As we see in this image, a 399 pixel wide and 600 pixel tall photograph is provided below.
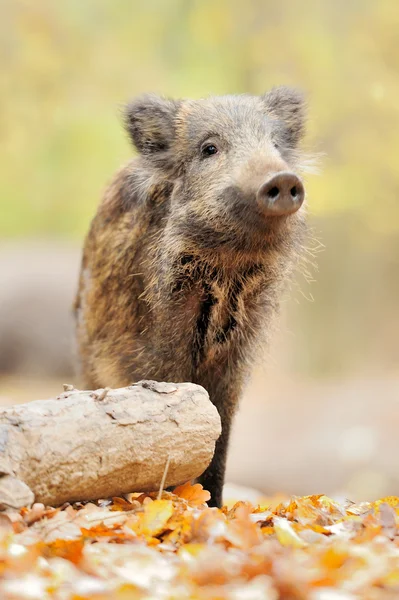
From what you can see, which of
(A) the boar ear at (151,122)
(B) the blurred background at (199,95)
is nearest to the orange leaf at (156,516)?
(A) the boar ear at (151,122)

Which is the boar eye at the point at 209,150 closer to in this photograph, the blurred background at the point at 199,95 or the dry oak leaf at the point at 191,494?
the dry oak leaf at the point at 191,494

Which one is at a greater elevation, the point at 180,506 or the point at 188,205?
the point at 188,205

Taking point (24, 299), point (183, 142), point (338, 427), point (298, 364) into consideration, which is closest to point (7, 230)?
point (24, 299)

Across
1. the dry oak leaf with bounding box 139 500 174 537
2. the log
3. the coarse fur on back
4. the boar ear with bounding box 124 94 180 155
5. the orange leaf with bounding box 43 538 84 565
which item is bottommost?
the orange leaf with bounding box 43 538 84 565

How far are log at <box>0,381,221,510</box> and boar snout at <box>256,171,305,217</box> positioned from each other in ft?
3.35

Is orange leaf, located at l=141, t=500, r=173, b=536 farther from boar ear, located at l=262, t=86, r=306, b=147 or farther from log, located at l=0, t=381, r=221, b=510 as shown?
boar ear, located at l=262, t=86, r=306, b=147

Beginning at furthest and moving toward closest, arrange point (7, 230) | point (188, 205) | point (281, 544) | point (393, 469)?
point (7, 230) < point (393, 469) < point (188, 205) < point (281, 544)

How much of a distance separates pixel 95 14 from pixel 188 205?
12830 millimetres

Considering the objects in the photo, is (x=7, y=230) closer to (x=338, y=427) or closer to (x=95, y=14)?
(x=95, y=14)

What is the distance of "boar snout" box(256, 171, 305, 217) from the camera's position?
398 centimetres

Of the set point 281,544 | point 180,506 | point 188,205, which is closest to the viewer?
point 281,544

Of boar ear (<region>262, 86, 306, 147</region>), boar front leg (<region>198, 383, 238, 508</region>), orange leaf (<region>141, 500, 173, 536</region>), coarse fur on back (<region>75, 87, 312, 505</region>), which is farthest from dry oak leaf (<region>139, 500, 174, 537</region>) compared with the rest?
boar ear (<region>262, 86, 306, 147</region>)

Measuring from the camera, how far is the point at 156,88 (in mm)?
15906

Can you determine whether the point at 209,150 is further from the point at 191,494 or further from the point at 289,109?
the point at 191,494
